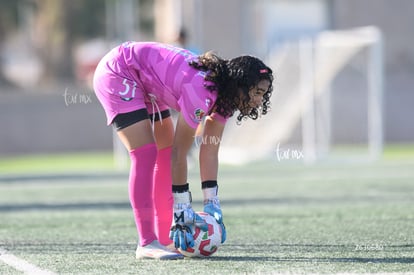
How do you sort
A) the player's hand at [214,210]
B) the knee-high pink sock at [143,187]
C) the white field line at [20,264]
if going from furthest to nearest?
the player's hand at [214,210] → the knee-high pink sock at [143,187] → the white field line at [20,264]

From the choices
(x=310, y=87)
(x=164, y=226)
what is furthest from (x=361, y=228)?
(x=310, y=87)

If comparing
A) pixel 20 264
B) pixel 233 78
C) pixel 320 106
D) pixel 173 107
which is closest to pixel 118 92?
pixel 173 107

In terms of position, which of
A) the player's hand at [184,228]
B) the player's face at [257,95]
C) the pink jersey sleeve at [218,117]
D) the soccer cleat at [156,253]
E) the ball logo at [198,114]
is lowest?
the soccer cleat at [156,253]

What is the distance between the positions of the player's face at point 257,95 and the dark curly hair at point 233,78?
0.01m

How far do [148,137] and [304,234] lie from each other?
1.68m

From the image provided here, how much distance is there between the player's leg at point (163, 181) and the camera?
6.66 m

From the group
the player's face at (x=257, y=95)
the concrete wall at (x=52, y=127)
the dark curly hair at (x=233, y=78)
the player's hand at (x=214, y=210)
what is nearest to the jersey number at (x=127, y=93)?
the dark curly hair at (x=233, y=78)

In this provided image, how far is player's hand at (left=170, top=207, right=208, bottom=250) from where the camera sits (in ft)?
20.4

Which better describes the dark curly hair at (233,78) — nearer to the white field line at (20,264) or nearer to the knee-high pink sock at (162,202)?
the knee-high pink sock at (162,202)

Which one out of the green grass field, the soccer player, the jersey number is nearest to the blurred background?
the green grass field

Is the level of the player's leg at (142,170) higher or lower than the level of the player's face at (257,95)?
lower

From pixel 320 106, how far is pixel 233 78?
1272 centimetres

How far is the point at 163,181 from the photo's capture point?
6.68 m

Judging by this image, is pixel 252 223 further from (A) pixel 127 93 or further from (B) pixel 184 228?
(A) pixel 127 93
